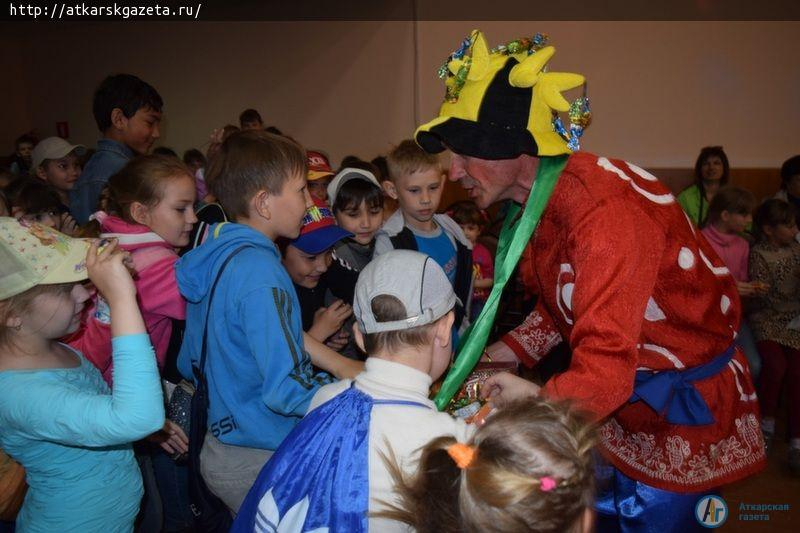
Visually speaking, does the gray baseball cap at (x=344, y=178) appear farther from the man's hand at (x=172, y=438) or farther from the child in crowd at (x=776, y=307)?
the child in crowd at (x=776, y=307)

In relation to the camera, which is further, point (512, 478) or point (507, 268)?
point (507, 268)

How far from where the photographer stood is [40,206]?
3.38 m

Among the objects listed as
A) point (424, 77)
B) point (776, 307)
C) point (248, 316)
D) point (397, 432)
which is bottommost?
point (776, 307)

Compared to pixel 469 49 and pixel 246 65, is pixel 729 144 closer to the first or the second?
pixel 246 65

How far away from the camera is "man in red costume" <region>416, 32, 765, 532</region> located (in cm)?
149

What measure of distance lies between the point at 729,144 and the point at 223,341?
7.80m

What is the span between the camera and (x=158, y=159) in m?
2.55

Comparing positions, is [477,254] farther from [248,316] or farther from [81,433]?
[81,433]

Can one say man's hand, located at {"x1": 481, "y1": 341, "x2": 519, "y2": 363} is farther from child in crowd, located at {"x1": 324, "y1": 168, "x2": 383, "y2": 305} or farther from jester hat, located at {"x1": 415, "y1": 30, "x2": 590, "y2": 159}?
child in crowd, located at {"x1": 324, "y1": 168, "x2": 383, "y2": 305}

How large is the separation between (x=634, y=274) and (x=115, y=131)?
3.09m

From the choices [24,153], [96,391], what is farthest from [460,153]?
[24,153]

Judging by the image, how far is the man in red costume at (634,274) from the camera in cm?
149

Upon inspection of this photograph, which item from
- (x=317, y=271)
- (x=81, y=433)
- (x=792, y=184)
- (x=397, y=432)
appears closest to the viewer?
(x=397, y=432)

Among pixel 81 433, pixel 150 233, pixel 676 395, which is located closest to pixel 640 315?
pixel 676 395
